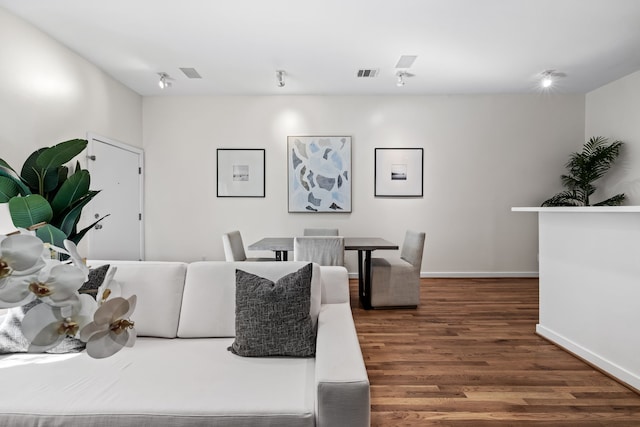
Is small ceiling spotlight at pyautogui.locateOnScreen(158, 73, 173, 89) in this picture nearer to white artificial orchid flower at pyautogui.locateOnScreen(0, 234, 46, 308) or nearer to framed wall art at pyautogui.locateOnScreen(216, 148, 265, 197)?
framed wall art at pyautogui.locateOnScreen(216, 148, 265, 197)

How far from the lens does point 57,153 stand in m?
1.67

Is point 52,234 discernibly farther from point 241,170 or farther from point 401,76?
point 241,170

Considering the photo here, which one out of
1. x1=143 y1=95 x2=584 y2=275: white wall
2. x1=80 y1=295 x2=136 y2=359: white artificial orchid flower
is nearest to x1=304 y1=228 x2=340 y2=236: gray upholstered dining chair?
x1=143 y1=95 x2=584 y2=275: white wall

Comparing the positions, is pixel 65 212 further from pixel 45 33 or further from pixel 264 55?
pixel 264 55

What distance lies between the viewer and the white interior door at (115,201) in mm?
4105

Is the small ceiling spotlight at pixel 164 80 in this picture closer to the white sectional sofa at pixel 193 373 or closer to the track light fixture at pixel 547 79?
the white sectional sofa at pixel 193 373

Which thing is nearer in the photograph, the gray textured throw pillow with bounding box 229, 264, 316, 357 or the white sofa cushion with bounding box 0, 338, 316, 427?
the white sofa cushion with bounding box 0, 338, 316, 427

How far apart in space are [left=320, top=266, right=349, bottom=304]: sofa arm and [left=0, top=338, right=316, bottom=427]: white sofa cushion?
0.47 metres

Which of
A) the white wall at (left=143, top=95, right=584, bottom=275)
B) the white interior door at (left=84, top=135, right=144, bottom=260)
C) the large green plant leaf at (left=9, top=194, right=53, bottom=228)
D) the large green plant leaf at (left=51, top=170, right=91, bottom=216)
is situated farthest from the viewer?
the white wall at (left=143, top=95, right=584, bottom=275)

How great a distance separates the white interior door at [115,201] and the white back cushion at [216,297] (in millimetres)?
2812

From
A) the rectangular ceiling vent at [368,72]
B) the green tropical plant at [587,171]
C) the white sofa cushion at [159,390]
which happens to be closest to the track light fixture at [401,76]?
the rectangular ceiling vent at [368,72]

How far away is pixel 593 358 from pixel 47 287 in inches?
117

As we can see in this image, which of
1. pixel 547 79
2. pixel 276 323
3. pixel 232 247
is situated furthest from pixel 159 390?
pixel 547 79

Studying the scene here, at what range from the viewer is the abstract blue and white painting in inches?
200
